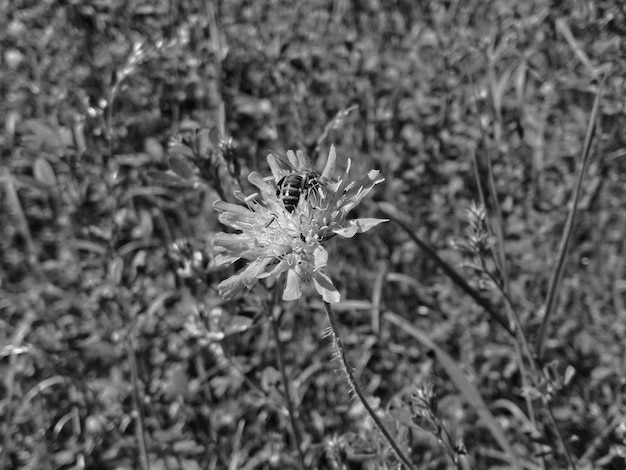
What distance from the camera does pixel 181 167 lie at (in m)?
2.44

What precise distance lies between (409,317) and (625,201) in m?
1.48

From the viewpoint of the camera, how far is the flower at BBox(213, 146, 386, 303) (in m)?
2.07

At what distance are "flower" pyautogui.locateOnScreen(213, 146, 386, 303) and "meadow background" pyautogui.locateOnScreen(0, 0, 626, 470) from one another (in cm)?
41

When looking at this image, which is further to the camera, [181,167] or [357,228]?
[181,167]

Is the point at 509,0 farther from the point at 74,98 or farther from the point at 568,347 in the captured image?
the point at 74,98

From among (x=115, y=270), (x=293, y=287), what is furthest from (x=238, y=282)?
(x=115, y=270)

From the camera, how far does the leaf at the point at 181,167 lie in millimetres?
2410

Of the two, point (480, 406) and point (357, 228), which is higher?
point (357, 228)

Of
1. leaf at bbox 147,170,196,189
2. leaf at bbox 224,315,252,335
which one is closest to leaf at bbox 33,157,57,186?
leaf at bbox 147,170,196,189

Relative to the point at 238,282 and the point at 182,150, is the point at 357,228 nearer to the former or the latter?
the point at 238,282

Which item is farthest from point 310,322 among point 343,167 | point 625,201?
point 625,201

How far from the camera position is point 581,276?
A: 3.50 meters

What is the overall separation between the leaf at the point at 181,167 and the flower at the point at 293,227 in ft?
1.05

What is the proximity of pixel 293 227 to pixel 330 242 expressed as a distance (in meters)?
1.63
